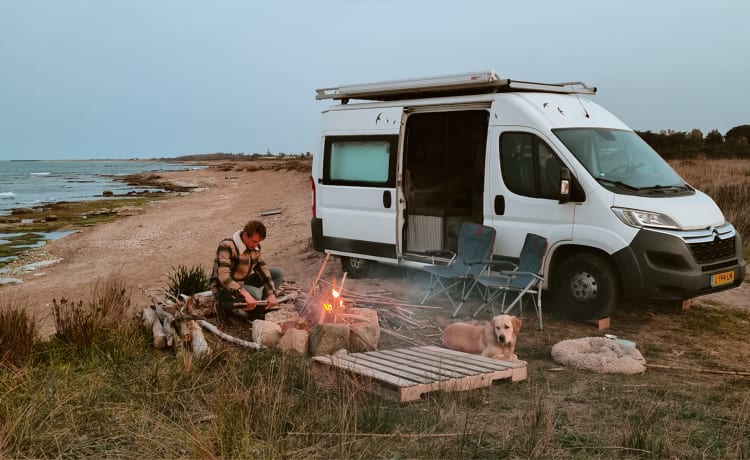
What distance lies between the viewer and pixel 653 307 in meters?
8.45

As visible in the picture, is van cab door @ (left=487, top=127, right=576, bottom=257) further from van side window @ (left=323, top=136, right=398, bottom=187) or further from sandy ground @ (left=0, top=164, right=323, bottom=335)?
sandy ground @ (left=0, top=164, right=323, bottom=335)

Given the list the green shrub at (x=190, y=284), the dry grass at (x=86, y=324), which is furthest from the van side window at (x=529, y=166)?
the dry grass at (x=86, y=324)

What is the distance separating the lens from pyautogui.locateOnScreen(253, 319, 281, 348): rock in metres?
6.74

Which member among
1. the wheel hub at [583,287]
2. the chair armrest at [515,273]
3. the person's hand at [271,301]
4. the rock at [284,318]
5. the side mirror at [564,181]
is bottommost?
the rock at [284,318]

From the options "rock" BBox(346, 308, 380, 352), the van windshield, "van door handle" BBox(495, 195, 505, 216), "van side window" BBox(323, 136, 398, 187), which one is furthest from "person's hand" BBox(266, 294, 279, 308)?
the van windshield

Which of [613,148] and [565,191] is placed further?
[613,148]

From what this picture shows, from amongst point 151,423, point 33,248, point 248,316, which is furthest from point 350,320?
point 33,248

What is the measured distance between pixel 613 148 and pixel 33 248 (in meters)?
16.5

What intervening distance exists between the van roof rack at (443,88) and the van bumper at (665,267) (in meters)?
2.35

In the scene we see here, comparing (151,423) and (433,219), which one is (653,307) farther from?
(151,423)

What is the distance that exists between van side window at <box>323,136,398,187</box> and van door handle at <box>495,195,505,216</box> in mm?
1531

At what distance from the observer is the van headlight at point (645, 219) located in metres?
7.13

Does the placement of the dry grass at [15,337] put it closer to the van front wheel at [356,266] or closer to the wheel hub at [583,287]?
the van front wheel at [356,266]

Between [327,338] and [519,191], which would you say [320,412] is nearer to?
[327,338]
